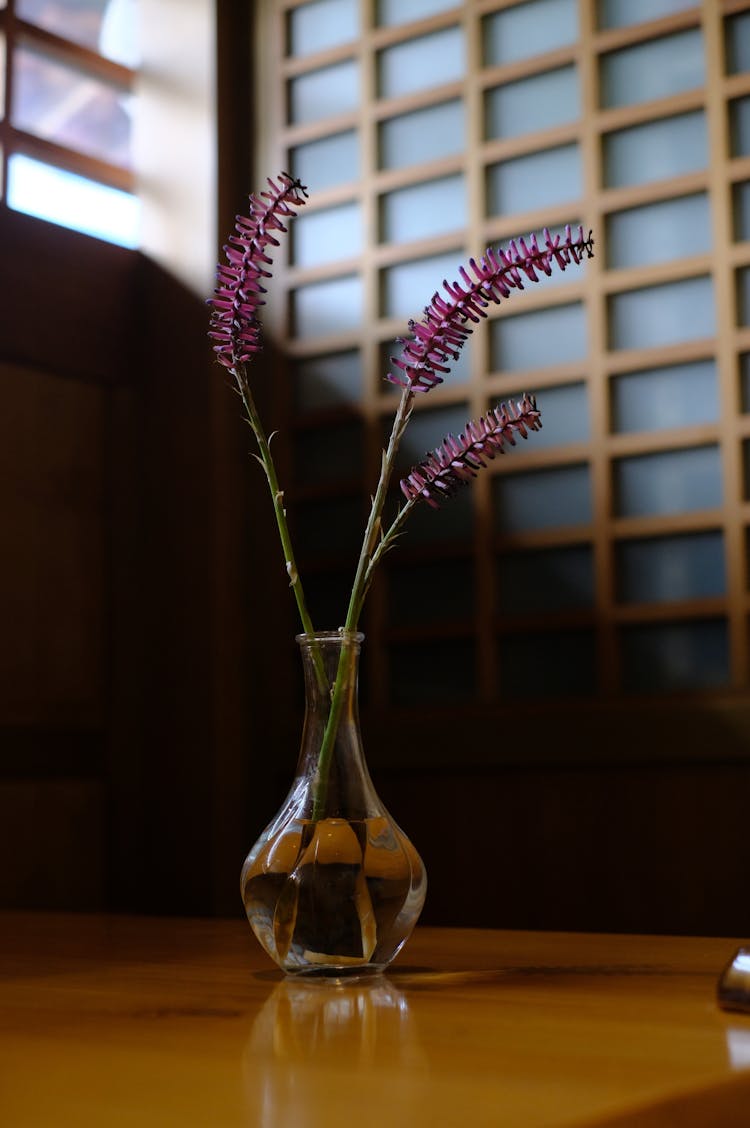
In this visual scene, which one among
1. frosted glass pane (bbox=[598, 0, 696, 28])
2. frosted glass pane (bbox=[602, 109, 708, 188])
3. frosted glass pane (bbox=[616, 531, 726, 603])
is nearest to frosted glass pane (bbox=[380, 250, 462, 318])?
frosted glass pane (bbox=[602, 109, 708, 188])

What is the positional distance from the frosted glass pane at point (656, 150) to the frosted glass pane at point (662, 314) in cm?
20

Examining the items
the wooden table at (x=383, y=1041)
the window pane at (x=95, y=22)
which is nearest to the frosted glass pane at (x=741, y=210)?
the window pane at (x=95, y=22)

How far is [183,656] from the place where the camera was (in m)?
2.74

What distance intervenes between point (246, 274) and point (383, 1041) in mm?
459

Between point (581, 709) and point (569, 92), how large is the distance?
1.11 metres

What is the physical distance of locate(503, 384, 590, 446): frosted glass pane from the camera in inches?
97.4

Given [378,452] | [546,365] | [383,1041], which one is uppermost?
[546,365]

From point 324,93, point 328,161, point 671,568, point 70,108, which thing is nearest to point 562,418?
point 671,568

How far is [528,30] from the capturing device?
2.59m

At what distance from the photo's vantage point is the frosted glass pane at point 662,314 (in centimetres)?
237

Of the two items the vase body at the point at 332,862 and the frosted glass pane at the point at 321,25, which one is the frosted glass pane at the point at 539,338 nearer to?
the frosted glass pane at the point at 321,25

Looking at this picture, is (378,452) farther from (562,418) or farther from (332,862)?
(332,862)

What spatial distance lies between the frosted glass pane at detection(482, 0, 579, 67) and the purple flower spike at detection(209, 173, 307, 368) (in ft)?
6.13

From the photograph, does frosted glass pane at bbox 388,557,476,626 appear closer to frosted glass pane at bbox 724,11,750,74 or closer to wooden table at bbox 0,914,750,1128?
frosted glass pane at bbox 724,11,750,74
